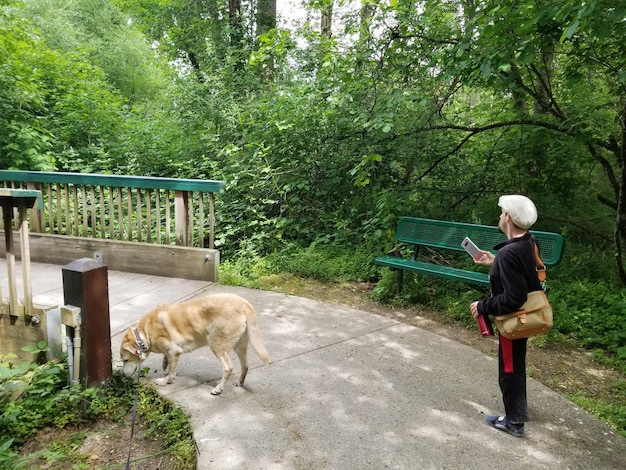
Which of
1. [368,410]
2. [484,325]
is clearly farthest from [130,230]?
[484,325]

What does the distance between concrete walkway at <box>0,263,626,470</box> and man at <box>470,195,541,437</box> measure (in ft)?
0.65

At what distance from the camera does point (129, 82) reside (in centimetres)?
2078

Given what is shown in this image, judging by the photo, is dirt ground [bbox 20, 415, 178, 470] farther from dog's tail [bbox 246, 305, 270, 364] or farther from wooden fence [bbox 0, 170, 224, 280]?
wooden fence [bbox 0, 170, 224, 280]

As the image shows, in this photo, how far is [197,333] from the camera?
3314mm

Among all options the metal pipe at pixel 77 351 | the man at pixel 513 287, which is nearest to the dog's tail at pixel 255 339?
the metal pipe at pixel 77 351

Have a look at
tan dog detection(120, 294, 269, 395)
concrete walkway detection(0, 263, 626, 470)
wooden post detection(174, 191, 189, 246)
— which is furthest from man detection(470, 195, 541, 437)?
wooden post detection(174, 191, 189, 246)

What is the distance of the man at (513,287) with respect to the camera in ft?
8.77

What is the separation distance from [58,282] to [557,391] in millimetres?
5837

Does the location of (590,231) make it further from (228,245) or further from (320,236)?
(228,245)

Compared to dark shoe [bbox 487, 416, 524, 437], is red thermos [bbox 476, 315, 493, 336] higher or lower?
higher

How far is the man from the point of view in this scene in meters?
2.67

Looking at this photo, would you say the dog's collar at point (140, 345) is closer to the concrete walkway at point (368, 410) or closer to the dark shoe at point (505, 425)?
the concrete walkway at point (368, 410)

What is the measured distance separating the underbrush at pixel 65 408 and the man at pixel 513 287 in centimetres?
205

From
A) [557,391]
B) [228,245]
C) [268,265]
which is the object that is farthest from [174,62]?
[557,391]
